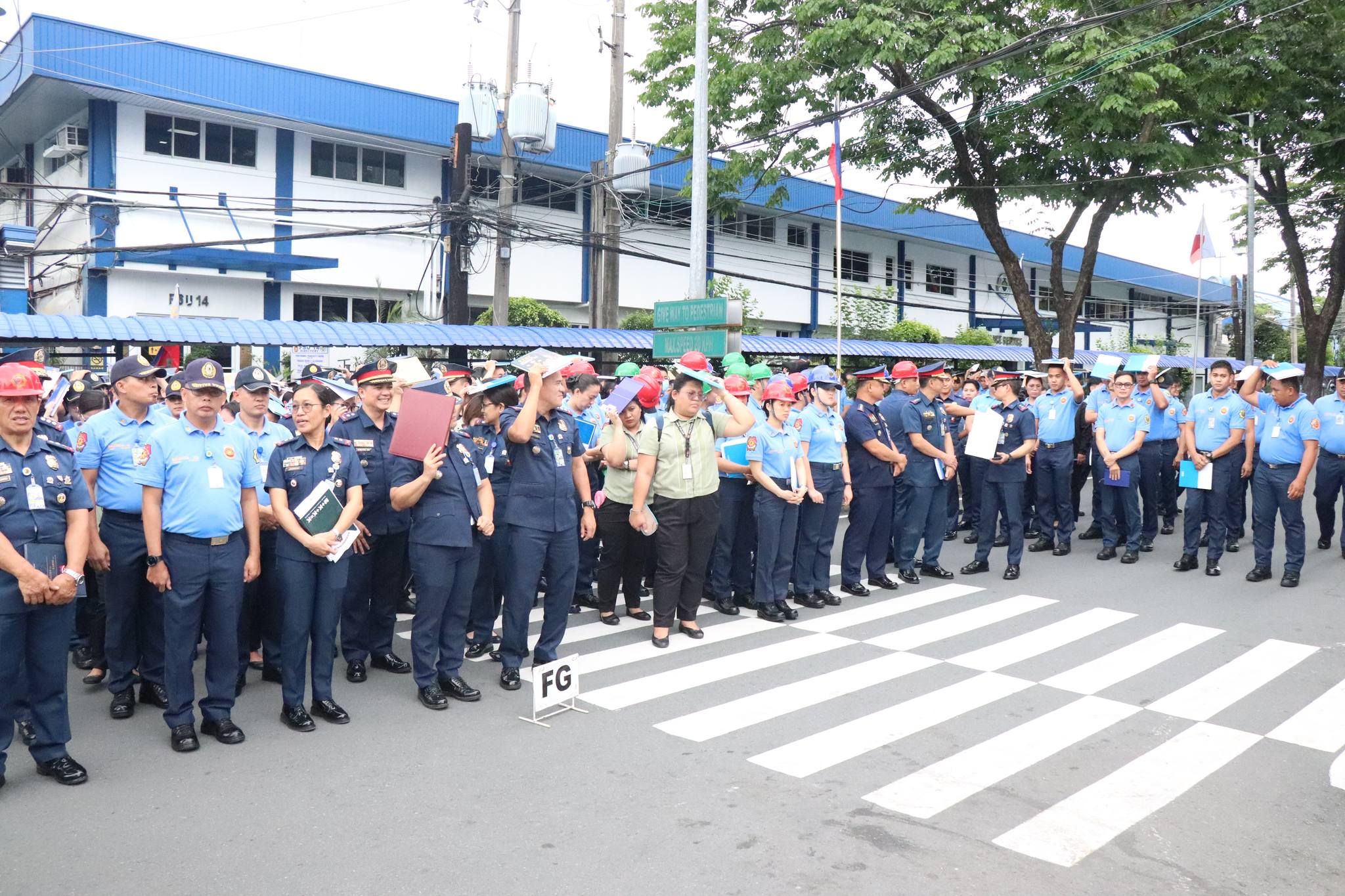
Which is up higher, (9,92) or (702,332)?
(9,92)

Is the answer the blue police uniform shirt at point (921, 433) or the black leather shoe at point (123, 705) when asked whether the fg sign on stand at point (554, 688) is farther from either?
the blue police uniform shirt at point (921, 433)

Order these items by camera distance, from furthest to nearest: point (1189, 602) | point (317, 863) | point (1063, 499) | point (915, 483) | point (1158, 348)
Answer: point (1158, 348)
point (1063, 499)
point (915, 483)
point (1189, 602)
point (317, 863)

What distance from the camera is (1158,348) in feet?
144

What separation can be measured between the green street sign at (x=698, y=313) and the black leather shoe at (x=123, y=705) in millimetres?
9078

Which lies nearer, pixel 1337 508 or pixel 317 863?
pixel 317 863

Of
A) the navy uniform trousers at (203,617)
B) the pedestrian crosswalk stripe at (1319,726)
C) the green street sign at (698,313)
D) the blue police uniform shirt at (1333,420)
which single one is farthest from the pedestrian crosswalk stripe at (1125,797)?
the green street sign at (698,313)

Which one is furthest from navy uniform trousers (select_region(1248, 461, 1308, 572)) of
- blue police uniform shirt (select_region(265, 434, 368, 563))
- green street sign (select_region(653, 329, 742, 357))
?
blue police uniform shirt (select_region(265, 434, 368, 563))

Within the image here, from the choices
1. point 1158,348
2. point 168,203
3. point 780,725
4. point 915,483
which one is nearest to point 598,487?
point 915,483

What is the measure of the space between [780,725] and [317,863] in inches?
105

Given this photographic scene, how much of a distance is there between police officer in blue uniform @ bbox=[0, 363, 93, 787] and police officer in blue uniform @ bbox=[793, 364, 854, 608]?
215 inches

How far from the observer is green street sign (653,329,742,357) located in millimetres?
13961

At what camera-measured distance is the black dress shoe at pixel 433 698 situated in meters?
6.03

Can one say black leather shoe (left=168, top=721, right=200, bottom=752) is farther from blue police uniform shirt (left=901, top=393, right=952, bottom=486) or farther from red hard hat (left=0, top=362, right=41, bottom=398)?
blue police uniform shirt (left=901, top=393, right=952, bottom=486)

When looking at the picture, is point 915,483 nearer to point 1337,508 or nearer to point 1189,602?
point 1189,602
